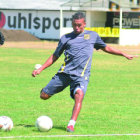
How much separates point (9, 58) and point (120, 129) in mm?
Answer: 21356

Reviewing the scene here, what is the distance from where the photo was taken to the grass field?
1018cm

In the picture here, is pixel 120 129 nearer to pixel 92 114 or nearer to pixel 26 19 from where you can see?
pixel 92 114

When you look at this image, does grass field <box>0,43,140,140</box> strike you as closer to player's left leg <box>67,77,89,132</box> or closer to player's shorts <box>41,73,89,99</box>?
player's left leg <box>67,77,89,132</box>

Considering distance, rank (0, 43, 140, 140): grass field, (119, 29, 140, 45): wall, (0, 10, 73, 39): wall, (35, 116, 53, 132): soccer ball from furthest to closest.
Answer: (0, 10, 73, 39): wall
(119, 29, 140, 45): wall
(0, 43, 140, 140): grass field
(35, 116, 53, 132): soccer ball

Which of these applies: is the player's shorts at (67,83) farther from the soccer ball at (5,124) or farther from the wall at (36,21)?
the wall at (36,21)

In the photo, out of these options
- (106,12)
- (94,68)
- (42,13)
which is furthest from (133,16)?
(94,68)

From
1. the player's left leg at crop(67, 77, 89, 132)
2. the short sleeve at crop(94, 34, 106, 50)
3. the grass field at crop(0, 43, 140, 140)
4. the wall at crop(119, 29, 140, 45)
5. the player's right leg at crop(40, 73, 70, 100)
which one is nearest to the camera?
the player's left leg at crop(67, 77, 89, 132)

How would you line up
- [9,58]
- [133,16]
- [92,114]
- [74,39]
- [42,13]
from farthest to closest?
[42,13] → [133,16] → [9,58] → [92,114] → [74,39]

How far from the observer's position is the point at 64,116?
12.1m

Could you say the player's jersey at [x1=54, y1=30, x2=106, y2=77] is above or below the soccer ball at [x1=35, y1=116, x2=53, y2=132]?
above

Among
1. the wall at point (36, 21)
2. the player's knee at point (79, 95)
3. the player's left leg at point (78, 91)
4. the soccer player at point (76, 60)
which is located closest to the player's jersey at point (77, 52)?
the soccer player at point (76, 60)

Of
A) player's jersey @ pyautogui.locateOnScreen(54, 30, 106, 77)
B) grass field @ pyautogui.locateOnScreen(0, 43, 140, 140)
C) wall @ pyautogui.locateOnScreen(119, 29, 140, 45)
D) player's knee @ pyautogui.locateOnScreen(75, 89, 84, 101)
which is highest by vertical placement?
player's jersey @ pyautogui.locateOnScreen(54, 30, 106, 77)

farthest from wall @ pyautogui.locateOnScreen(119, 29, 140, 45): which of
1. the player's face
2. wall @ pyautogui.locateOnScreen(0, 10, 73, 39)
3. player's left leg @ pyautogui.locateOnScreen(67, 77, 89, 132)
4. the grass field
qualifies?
the player's face

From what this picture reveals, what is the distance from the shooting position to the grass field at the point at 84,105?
10.2 meters
